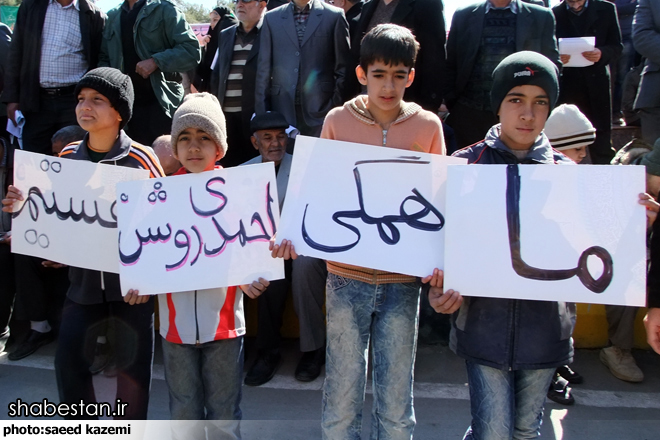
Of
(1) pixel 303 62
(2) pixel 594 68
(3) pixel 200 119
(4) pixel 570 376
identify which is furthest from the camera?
(2) pixel 594 68

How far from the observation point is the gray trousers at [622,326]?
357 cm

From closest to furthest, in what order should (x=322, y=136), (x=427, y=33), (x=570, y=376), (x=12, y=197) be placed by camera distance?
(x=322, y=136) < (x=12, y=197) < (x=570, y=376) < (x=427, y=33)

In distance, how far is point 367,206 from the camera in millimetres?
2277

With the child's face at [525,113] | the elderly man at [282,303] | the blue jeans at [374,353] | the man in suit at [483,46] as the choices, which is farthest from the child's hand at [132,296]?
the man in suit at [483,46]

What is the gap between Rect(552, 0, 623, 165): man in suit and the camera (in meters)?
4.46

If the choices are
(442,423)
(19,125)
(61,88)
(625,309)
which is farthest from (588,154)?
(19,125)

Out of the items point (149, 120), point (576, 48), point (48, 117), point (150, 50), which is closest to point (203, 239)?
point (149, 120)

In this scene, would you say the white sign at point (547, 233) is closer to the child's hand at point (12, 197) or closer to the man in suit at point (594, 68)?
the child's hand at point (12, 197)

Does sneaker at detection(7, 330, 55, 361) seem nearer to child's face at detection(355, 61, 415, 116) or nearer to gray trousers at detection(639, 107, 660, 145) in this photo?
child's face at detection(355, 61, 415, 116)

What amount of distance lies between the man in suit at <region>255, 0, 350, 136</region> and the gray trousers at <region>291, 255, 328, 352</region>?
1292 mm

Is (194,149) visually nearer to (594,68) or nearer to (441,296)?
(441,296)

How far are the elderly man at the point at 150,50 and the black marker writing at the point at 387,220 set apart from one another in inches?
112

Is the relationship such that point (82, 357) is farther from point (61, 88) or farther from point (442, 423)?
point (61, 88)

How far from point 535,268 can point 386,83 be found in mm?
929
